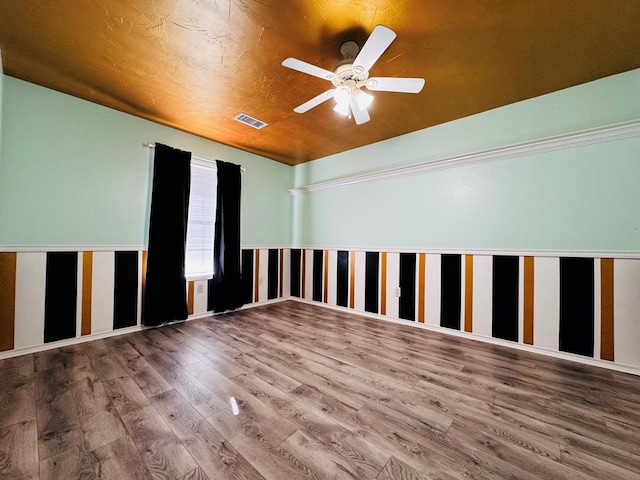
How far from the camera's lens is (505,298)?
2.67 metres

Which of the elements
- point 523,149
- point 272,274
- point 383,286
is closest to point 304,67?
point 523,149

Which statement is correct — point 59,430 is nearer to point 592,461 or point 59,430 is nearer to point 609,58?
point 592,461

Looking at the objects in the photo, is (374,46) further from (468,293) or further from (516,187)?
(468,293)

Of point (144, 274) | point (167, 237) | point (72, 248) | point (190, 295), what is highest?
point (167, 237)

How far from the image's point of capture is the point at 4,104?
7.30ft

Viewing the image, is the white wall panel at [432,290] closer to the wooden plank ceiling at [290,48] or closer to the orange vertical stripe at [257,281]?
the wooden plank ceiling at [290,48]

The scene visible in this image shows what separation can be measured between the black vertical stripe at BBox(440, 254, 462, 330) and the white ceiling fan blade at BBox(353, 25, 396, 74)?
230cm

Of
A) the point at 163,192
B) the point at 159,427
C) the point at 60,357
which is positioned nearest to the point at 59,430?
the point at 159,427

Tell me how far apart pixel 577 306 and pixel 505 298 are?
536 millimetres

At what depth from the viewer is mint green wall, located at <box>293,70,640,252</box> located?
2191 millimetres

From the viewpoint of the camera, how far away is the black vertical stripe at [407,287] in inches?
130

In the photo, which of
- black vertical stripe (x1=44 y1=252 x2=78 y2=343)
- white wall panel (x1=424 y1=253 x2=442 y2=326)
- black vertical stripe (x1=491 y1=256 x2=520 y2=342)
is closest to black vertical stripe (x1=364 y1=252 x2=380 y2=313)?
white wall panel (x1=424 y1=253 x2=442 y2=326)

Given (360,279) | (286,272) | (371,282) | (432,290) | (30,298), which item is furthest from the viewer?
(286,272)

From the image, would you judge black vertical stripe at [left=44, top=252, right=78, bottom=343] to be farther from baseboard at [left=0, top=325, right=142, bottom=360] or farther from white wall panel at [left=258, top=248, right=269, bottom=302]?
white wall panel at [left=258, top=248, right=269, bottom=302]
